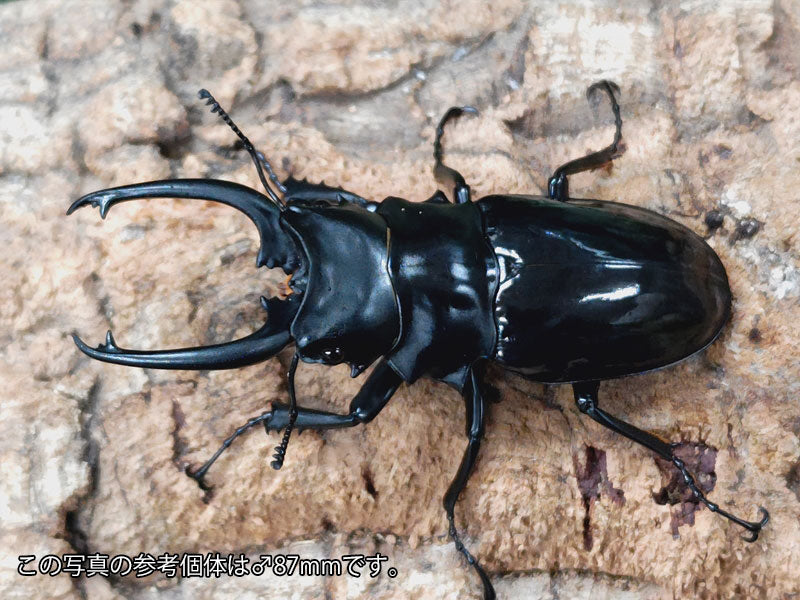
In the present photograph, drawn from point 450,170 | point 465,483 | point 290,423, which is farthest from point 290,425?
point 450,170

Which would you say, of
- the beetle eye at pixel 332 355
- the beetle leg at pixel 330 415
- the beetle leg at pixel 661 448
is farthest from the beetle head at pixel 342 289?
the beetle leg at pixel 661 448

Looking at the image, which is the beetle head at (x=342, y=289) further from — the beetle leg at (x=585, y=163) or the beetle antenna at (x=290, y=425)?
the beetle leg at (x=585, y=163)

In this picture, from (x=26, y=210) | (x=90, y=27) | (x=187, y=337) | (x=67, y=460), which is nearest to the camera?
(x=67, y=460)

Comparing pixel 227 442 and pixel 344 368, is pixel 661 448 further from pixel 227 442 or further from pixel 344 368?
pixel 227 442

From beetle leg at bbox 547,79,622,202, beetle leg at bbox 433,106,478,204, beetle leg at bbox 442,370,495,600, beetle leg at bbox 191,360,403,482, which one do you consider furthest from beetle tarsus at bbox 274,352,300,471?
beetle leg at bbox 547,79,622,202

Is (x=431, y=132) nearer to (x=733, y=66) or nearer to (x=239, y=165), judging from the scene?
(x=239, y=165)

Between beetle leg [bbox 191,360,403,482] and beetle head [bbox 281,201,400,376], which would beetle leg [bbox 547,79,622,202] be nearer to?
beetle head [bbox 281,201,400,376]

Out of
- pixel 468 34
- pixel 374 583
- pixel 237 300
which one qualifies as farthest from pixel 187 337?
pixel 468 34
